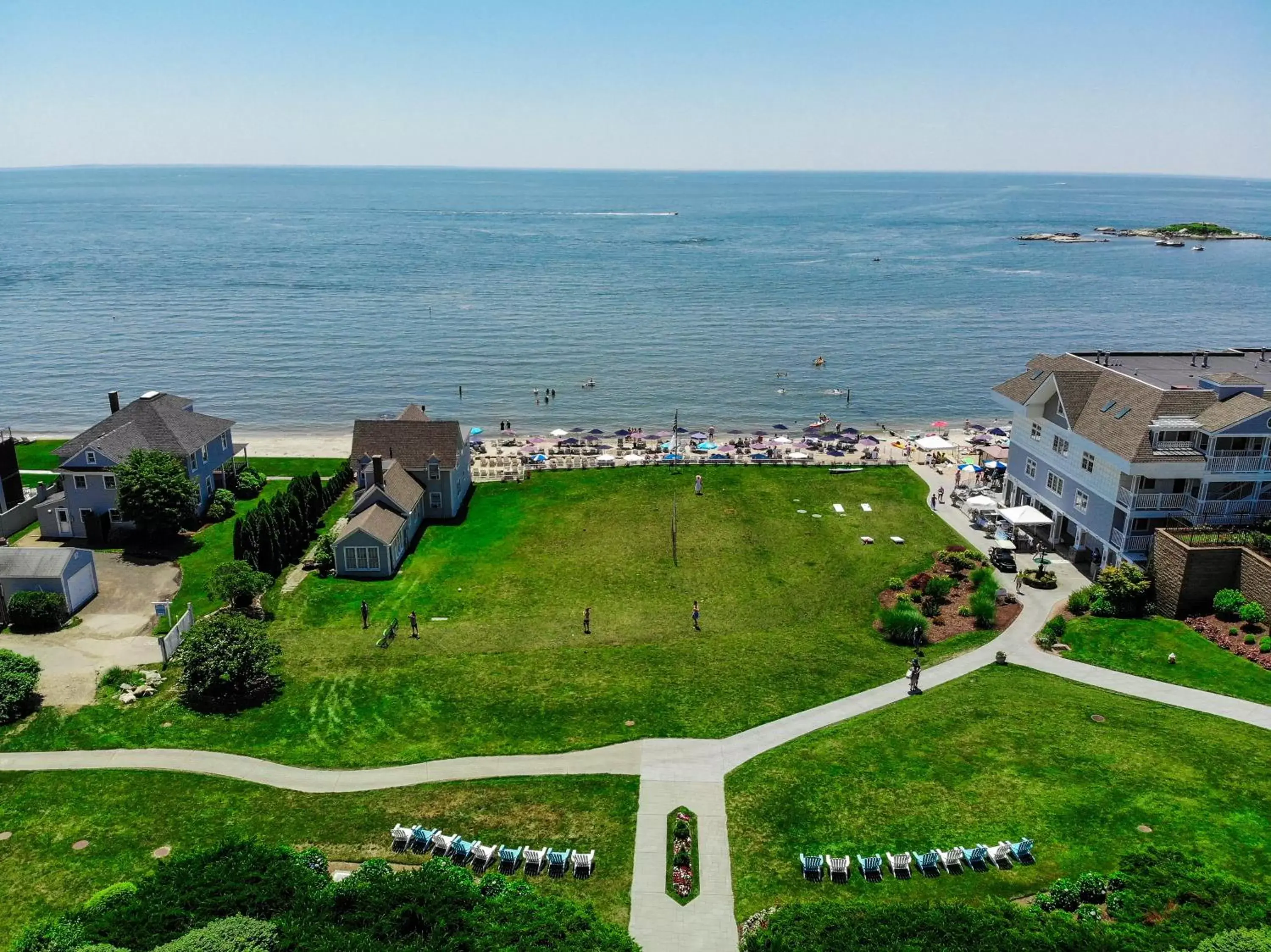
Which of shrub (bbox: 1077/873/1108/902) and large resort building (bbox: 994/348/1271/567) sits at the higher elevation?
large resort building (bbox: 994/348/1271/567)

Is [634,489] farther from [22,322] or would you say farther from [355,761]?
[22,322]

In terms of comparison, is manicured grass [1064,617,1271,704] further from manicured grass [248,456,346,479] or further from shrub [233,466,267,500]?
shrub [233,466,267,500]

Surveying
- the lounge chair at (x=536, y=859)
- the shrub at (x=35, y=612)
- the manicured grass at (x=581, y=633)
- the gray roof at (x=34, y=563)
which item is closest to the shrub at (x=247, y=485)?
Answer: the manicured grass at (x=581, y=633)

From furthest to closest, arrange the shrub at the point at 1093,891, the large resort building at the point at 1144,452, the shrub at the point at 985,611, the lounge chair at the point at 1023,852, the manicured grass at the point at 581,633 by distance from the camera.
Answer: the large resort building at the point at 1144,452 < the shrub at the point at 985,611 < the manicured grass at the point at 581,633 < the lounge chair at the point at 1023,852 < the shrub at the point at 1093,891

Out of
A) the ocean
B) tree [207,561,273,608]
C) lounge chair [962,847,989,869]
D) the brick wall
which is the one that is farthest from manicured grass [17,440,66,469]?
the brick wall

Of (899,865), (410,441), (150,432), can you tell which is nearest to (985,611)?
(899,865)

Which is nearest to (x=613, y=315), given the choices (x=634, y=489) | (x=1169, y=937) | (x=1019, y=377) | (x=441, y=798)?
(x=634, y=489)

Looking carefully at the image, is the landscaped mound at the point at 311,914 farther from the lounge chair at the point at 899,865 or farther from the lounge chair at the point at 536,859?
the lounge chair at the point at 899,865

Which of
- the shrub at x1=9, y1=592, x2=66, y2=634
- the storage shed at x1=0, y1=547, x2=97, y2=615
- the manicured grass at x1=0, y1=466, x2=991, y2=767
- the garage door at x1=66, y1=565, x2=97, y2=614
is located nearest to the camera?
the manicured grass at x1=0, y1=466, x2=991, y2=767
